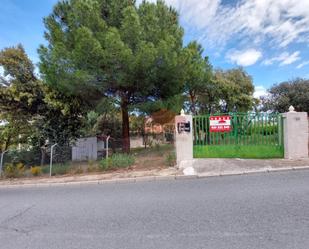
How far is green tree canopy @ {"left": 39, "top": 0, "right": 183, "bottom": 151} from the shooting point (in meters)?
12.3

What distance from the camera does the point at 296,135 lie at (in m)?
10.6

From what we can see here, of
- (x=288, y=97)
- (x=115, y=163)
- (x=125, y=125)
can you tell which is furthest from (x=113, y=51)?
(x=288, y=97)

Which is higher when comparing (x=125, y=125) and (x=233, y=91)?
(x=233, y=91)

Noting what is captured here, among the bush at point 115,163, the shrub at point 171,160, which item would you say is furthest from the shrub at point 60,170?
the shrub at point 171,160

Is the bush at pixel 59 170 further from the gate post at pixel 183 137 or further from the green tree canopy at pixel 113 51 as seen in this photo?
the gate post at pixel 183 137

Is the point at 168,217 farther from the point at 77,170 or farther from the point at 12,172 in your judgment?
the point at 12,172

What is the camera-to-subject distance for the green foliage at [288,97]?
26.5m

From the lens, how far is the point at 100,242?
397 centimetres

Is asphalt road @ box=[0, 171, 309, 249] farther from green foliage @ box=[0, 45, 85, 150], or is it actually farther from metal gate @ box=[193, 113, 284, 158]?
green foliage @ box=[0, 45, 85, 150]

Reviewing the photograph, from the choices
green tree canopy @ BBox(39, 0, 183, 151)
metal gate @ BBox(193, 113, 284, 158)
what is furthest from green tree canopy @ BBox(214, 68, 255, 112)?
metal gate @ BBox(193, 113, 284, 158)

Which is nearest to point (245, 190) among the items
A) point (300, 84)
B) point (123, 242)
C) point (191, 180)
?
point (191, 180)

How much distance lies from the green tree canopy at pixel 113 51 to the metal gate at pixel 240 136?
361cm

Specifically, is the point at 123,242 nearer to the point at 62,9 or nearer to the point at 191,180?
the point at 191,180

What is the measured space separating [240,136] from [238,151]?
2.14 ft
